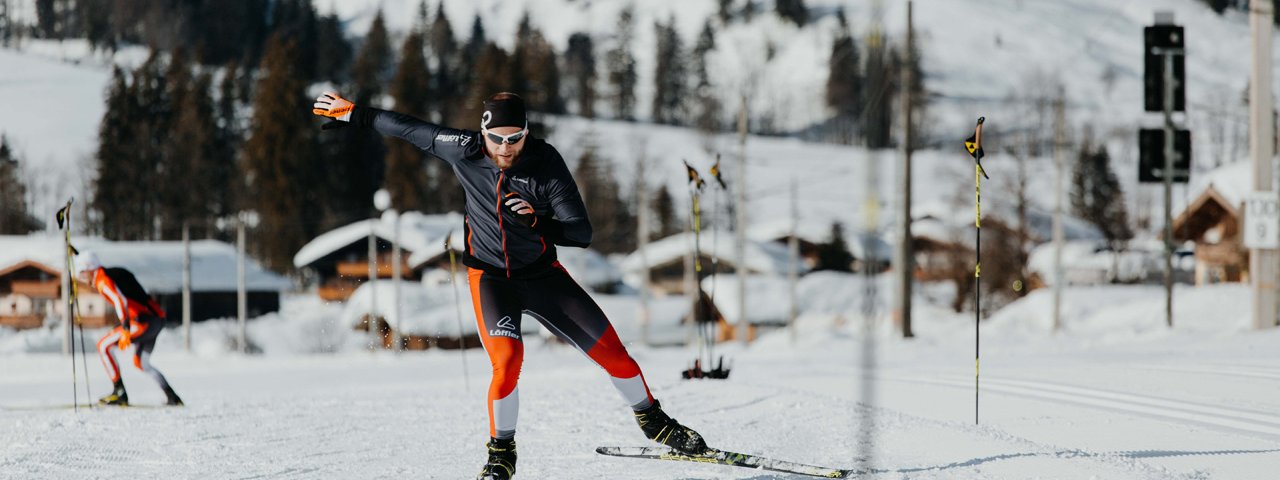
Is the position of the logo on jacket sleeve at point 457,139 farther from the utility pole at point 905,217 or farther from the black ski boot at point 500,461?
the utility pole at point 905,217

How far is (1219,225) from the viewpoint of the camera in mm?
46688

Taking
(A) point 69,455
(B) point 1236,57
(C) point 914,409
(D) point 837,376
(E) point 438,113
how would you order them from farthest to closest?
1. (B) point 1236,57
2. (E) point 438,113
3. (D) point 837,376
4. (C) point 914,409
5. (A) point 69,455

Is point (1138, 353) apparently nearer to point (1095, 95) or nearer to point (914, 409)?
point (914, 409)

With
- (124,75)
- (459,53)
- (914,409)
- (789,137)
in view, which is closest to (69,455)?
(914,409)

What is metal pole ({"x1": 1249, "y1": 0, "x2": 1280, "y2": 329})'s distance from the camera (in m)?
19.2

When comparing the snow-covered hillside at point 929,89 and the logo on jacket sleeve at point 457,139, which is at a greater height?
the snow-covered hillside at point 929,89

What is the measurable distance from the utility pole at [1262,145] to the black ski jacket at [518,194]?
54.4 ft

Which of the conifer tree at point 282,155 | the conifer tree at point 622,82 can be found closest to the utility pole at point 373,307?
the conifer tree at point 282,155

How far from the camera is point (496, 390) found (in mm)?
6160

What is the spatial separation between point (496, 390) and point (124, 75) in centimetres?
7629

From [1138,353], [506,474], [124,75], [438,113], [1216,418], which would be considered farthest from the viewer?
[438,113]

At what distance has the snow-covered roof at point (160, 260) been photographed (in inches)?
1667

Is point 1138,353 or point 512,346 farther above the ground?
point 512,346

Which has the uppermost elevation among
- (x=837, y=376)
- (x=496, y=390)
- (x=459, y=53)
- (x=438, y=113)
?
(x=459, y=53)
